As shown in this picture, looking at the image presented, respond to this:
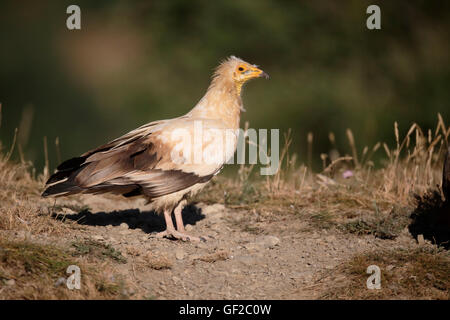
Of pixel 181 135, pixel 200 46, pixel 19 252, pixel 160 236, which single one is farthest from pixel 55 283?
pixel 200 46

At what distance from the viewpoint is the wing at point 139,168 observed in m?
5.06

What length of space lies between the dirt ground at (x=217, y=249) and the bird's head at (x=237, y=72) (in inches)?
54.2

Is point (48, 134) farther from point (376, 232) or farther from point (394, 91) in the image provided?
point (376, 232)

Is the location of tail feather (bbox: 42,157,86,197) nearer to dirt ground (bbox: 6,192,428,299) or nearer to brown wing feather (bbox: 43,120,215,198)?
brown wing feather (bbox: 43,120,215,198)

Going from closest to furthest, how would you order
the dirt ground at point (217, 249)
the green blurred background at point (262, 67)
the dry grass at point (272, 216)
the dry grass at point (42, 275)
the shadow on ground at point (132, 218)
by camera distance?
the dry grass at point (42, 275), the dry grass at point (272, 216), the dirt ground at point (217, 249), the shadow on ground at point (132, 218), the green blurred background at point (262, 67)

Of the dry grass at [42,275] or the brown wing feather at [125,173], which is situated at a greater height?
the brown wing feather at [125,173]

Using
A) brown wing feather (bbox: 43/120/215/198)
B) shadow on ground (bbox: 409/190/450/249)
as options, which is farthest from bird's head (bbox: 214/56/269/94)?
shadow on ground (bbox: 409/190/450/249)

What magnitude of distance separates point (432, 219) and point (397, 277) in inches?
60.5

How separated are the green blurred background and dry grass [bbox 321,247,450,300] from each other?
916 centimetres

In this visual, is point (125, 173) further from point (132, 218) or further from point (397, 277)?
point (397, 277)

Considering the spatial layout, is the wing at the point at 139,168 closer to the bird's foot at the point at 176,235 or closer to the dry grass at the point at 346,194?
the bird's foot at the point at 176,235

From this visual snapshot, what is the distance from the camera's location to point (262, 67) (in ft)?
50.0

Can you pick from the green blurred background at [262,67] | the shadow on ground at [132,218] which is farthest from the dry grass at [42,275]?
the green blurred background at [262,67]

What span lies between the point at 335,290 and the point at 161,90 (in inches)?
479
